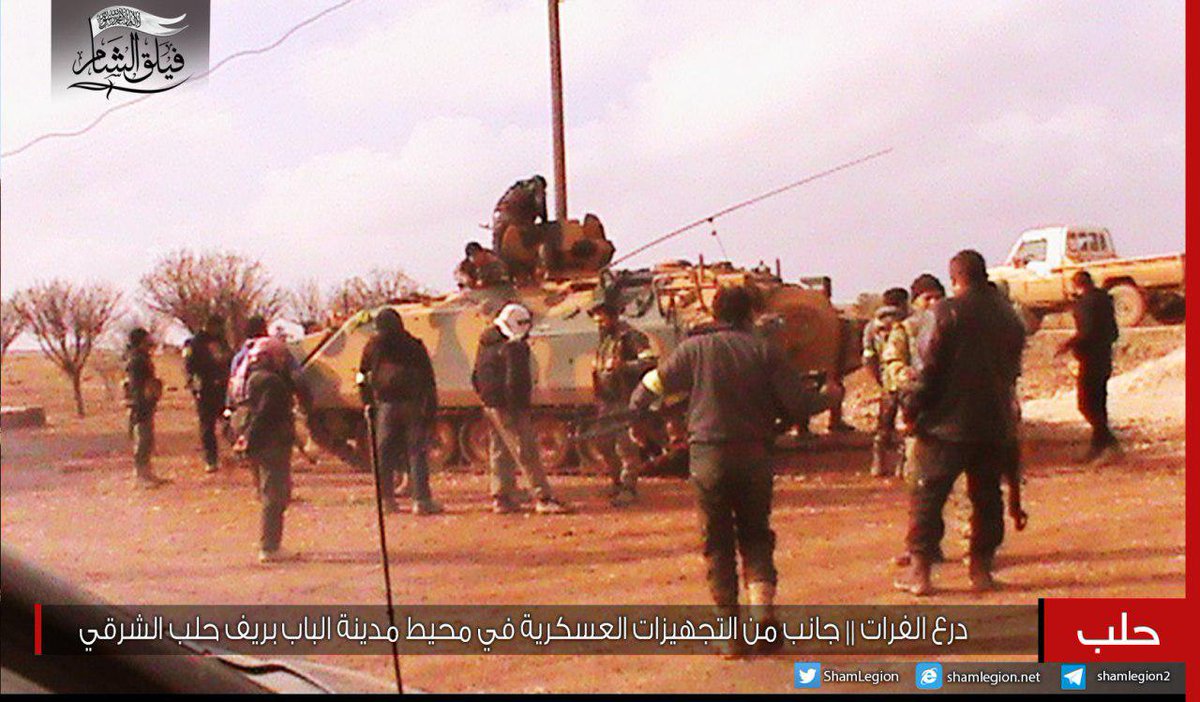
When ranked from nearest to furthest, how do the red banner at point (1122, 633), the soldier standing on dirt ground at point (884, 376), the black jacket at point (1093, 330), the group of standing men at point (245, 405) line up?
the red banner at point (1122, 633), the black jacket at point (1093, 330), the soldier standing on dirt ground at point (884, 376), the group of standing men at point (245, 405)

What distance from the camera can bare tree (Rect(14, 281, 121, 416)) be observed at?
3228 mm

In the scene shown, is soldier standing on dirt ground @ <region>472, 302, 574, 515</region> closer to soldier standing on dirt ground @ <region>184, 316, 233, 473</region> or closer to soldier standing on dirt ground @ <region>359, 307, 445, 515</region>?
soldier standing on dirt ground @ <region>359, 307, 445, 515</region>

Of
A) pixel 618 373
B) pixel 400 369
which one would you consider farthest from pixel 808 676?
pixel 618 373

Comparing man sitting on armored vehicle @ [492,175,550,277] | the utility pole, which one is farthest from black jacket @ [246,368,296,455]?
the utility pole

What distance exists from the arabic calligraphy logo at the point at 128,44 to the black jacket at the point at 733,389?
1409 millimetres

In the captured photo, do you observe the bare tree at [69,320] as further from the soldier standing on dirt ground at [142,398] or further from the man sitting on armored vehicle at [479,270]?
the man sitting on armored vehicle at [479,270]

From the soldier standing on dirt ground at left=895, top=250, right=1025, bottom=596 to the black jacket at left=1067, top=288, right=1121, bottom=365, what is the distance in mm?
174

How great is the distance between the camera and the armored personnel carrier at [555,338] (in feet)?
12.9

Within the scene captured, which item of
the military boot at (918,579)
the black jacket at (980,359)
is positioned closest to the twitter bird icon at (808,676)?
the military boot at (918,579)

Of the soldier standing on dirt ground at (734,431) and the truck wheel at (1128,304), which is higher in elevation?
the truck wheel at (1128,304)

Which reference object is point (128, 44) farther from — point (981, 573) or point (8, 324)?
point (981, 573)

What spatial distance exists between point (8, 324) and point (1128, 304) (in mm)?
2673

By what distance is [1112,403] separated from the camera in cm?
362

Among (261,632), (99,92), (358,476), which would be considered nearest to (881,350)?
(358,476)
